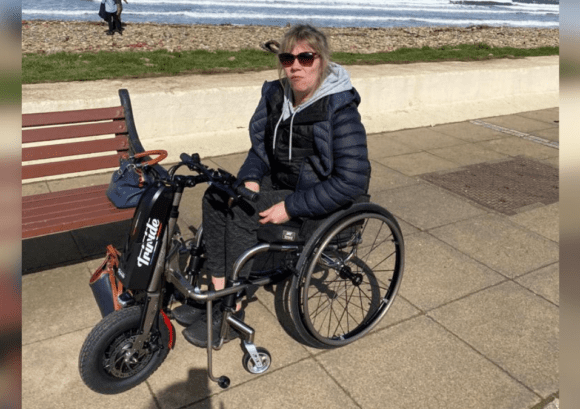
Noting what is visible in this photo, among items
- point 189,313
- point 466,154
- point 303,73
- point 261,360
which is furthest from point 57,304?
point 466,154

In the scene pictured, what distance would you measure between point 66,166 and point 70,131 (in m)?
0.26

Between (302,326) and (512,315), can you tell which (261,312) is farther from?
(512,315)

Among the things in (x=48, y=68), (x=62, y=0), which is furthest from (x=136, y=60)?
(x=62, y=0)

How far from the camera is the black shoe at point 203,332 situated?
2.86 metres

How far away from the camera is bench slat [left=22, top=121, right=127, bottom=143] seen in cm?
367

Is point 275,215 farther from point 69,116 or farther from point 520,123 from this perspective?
point 520,123

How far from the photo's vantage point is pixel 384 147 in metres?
6.67

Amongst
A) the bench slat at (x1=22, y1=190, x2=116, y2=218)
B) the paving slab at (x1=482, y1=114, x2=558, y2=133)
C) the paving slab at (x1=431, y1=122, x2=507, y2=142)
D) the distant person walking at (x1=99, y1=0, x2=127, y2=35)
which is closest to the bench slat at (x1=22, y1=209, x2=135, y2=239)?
the bench slat at (x1=22, y1=190, x2=116, y2=218)

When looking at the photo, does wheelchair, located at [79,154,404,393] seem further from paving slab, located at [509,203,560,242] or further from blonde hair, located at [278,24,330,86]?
paving slab, located at [509,203,560,242]

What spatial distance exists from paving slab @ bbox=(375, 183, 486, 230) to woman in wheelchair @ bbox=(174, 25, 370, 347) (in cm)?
202

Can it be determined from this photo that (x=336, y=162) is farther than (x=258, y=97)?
No

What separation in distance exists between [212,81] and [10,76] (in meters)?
6.29

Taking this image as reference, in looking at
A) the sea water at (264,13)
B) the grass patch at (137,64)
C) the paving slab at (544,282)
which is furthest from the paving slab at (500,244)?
the sea water at (264,13)

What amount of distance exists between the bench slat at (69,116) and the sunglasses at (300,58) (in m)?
1.66
